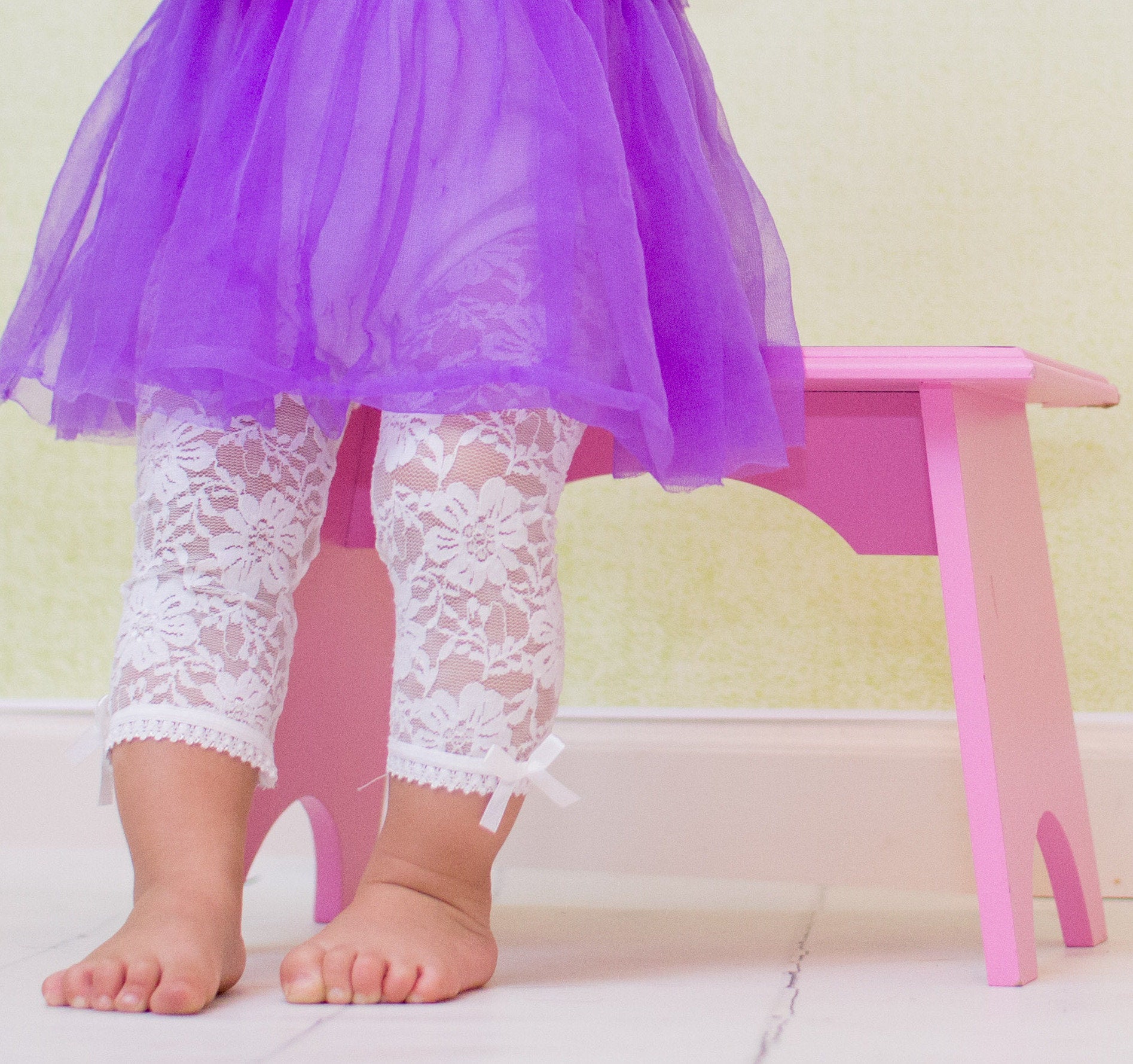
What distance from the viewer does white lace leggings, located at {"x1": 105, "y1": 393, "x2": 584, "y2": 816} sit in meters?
0.62

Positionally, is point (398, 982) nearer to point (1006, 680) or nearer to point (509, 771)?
point (509, 771)

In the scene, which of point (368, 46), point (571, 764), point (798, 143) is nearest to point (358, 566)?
point (571, 764)

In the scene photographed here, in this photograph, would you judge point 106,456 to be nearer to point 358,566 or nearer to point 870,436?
point 358,566

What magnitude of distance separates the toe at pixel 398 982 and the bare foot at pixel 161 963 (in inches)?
2.9

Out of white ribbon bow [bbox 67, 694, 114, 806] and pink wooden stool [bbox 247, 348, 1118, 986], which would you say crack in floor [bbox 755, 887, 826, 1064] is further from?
white ribbon bow [bbox 67, 694, 114, 806]

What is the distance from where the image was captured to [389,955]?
0.57 meters

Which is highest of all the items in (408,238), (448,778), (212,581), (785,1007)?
(408,238)

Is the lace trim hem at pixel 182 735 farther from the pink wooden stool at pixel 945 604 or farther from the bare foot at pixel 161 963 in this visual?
the pink wooden stool at pixel 945 604

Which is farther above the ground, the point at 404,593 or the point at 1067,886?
the point at 404,593

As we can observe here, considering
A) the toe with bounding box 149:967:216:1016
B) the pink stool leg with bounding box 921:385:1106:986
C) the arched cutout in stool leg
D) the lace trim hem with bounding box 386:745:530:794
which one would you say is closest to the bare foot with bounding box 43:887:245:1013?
the toe with bounding box 149:967:216:1016

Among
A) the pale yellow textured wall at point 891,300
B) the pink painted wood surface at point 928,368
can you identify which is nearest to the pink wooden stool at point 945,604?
the pink painted wood surface at point 928,368

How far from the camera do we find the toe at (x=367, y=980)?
1.85ft

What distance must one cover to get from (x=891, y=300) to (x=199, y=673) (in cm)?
68

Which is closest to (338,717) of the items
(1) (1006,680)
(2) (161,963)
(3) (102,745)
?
(3) (102,745)
